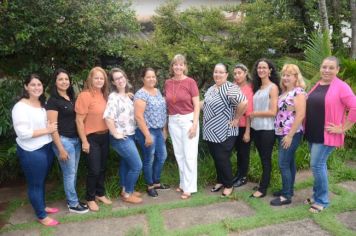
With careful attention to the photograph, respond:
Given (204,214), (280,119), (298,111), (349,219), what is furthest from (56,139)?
(349,219)

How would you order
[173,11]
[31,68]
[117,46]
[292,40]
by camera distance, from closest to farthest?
1. [31,68]
2. [117,46]
3. [173,11]
4. [292,40]

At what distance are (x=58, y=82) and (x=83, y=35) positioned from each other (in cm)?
137

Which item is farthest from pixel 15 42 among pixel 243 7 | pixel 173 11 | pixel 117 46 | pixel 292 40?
pixel 292 40

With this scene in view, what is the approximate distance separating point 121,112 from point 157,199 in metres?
1.33

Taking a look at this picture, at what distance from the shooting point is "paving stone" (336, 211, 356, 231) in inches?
157

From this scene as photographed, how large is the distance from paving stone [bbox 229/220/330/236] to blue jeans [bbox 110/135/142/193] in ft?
4.73

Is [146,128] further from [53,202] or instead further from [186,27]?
[186,27]

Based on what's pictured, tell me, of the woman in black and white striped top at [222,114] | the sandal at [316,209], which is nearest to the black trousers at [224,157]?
the woman in black and white striped top at [222,114]

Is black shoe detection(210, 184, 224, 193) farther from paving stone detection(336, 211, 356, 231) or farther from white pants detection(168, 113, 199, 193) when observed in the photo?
paving stone detection(336, 211, 356, 231)

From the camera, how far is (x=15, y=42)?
5023 mm

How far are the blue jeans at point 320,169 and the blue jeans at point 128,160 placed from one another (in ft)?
6.80

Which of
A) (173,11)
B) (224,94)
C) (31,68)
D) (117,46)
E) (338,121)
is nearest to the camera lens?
(338,121)

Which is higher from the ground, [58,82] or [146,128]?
[58,82]

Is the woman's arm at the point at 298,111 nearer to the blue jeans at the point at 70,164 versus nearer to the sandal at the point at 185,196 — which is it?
the sandal at the point at 185,196
